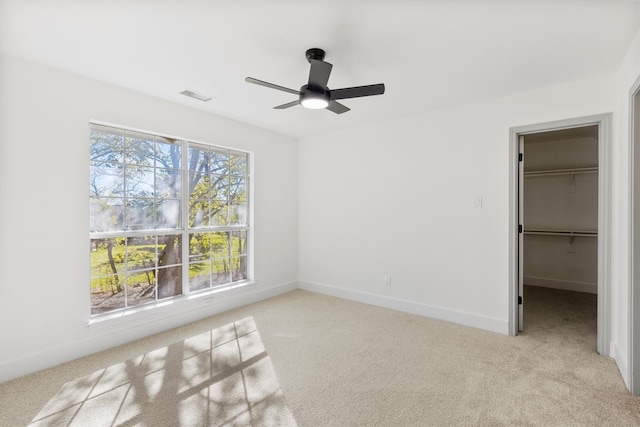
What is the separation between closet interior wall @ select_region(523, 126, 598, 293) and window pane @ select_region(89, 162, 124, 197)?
5.64 meters

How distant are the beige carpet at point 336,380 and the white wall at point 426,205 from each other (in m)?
0.58

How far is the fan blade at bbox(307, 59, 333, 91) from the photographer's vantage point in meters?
2.13

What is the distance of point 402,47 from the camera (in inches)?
89.9

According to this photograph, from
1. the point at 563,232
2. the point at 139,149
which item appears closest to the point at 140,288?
the point at 139,149

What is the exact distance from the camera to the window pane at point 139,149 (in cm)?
322

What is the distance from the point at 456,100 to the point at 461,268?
6.33 ft

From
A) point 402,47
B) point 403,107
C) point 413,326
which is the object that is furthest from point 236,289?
point 402,47

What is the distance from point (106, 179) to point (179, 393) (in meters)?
2.17

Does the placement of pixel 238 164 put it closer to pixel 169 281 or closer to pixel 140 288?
pixel 169 281

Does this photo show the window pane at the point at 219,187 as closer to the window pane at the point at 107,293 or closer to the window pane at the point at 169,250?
the window pane at the point at 169,250

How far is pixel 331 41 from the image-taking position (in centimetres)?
220

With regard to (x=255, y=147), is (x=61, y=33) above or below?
above

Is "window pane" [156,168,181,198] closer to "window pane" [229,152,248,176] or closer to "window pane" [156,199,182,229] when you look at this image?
"window pane" [156,199,182,229]

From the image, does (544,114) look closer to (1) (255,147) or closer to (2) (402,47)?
(2) (402,47)
